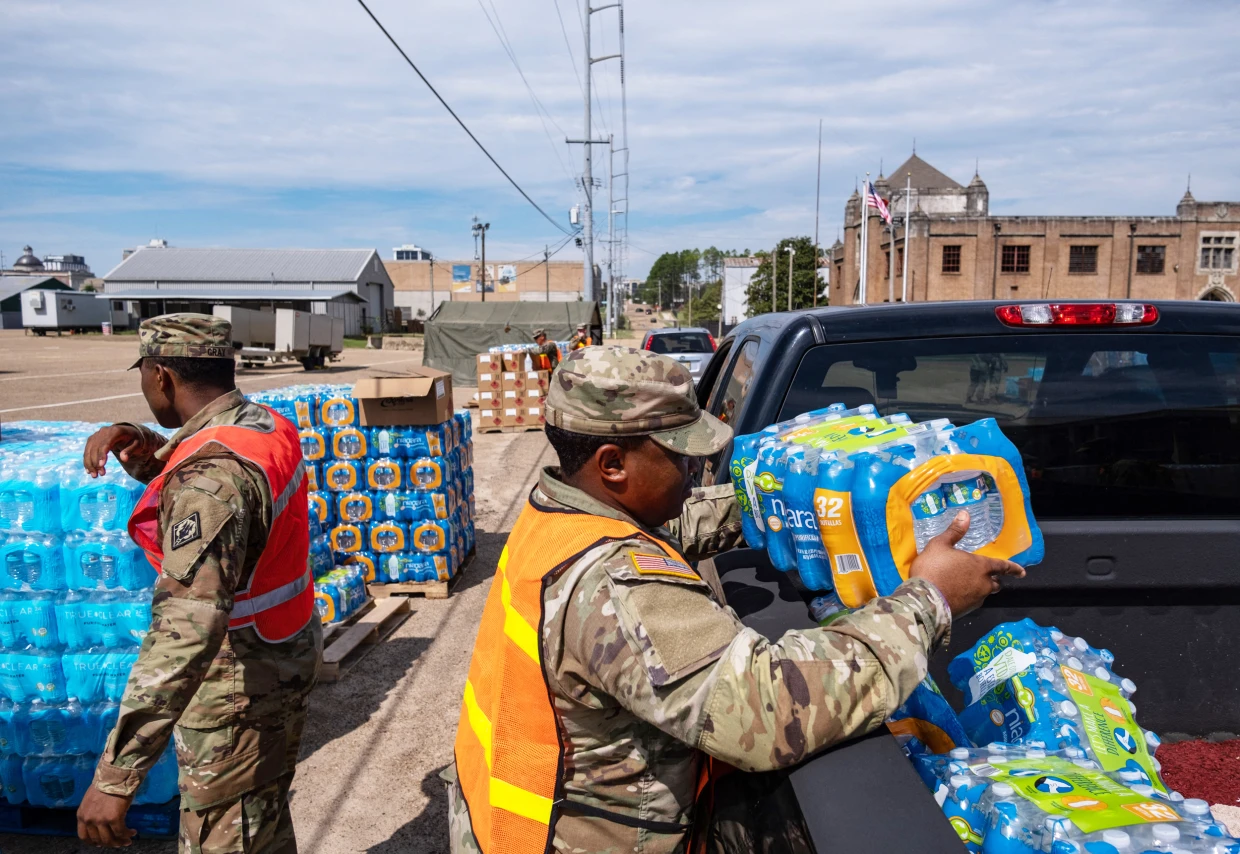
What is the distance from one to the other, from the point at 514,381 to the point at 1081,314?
1525cm

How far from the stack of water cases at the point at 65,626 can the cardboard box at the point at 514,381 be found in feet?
44.1

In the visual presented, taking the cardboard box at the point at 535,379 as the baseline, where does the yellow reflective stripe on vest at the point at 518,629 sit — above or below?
above

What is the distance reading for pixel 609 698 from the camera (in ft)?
4.81

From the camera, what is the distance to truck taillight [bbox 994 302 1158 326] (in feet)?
7.43

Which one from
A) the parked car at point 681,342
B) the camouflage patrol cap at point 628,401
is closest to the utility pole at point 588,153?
the parked car at point 681,342

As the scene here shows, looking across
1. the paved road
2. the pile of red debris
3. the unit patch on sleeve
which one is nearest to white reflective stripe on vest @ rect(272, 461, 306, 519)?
the unit patch on sleeve

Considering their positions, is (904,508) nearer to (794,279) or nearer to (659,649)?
(659,649)

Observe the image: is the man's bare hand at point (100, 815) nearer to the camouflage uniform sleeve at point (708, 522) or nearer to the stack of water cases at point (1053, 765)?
the camouflage uniform sleeve at point (708, 522)

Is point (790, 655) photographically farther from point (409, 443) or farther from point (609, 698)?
point (409, 443)

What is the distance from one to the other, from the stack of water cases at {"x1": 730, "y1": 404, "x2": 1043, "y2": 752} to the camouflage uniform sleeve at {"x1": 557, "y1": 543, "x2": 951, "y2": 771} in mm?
340

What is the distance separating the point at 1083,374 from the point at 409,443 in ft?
17.6

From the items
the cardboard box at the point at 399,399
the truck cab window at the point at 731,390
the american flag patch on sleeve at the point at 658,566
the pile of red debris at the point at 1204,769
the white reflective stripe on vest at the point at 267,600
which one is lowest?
the pile of red debris at the point at 1204,769

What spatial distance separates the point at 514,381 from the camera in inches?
674

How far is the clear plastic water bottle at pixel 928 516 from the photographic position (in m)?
1.76
